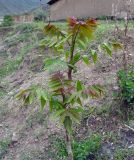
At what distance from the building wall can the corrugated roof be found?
826 cm

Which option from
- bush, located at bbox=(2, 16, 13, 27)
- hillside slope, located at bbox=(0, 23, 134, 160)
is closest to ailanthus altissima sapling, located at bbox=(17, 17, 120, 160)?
hillside slope, located at bbox=(0, 23, 134, 160)

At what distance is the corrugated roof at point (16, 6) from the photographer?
2638 cm

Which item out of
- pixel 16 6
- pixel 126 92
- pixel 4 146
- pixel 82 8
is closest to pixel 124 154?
pixel 126 92

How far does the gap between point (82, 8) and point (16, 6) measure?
13125mm

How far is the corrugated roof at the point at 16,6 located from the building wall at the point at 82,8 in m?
8.26

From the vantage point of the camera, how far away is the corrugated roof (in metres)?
26.4

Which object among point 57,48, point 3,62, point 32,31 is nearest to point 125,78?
point 57,48

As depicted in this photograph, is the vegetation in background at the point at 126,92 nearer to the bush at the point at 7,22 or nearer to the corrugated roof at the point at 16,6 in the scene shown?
the bush at the point at 7,22

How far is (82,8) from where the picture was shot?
15.6m

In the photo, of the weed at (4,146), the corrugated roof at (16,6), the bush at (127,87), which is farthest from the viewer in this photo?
the corrugated roof at (16,6)

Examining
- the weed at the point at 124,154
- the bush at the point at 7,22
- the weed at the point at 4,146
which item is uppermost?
the bush at the point at 7,22

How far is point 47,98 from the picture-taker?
457cm

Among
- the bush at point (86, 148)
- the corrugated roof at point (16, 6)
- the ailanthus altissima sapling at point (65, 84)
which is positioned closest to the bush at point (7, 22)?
the corrugated roof at point (16, 6)

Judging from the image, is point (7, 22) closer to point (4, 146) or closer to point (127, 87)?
point (4, 146)
